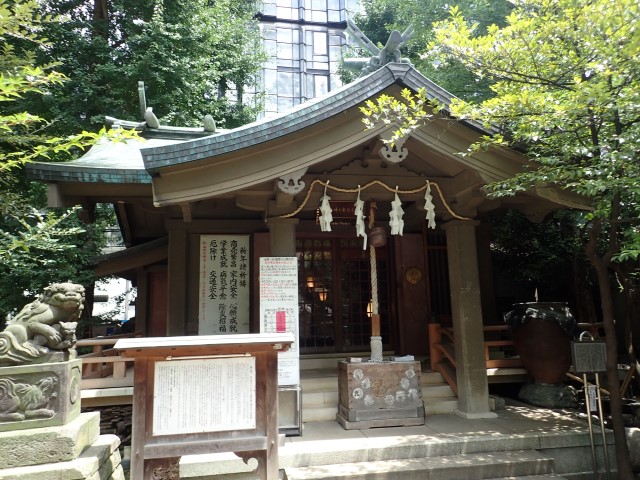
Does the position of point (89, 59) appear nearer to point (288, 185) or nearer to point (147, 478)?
point (288, 185)

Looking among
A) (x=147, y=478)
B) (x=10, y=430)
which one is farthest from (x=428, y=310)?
(x=10, y=430)

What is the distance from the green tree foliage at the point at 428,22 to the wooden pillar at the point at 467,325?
5550mm

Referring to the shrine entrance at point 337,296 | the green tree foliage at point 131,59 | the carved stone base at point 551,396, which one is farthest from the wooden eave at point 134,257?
the carved stone base at point 551,396

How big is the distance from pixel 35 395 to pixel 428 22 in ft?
51.5

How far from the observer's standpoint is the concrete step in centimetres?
488

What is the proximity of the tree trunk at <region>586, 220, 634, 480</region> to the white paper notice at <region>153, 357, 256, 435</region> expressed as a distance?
14.4ft

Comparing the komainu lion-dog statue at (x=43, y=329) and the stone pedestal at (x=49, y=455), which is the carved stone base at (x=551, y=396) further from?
the komainu lion-dog statue at (x=43, y=329)

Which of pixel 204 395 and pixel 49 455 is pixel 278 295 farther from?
pixel 49 455

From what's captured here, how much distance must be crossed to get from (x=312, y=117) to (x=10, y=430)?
4795 millimetres

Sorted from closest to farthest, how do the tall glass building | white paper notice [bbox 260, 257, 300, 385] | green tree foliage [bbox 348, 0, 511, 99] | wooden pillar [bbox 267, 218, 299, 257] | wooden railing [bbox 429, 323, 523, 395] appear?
white paper notice [bbox 260, 257, 300, 385], wooden pillar [bbox 267, 218, 299, 257], wooden railing [bbox 429, 323, 523, 395], green tree foliage [bbox 348, 0, 511, 99], the tall glass building

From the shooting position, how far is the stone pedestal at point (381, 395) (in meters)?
6.14

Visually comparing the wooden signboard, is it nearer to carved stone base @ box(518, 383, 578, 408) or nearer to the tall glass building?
carved stone base @ box(518, 383, 578, 408)

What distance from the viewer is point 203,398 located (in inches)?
150

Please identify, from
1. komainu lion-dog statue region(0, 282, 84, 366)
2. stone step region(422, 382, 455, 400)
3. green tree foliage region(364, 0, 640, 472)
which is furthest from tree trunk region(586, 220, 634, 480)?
komainu lion-dog statue region(0, 282, 84, 366)
